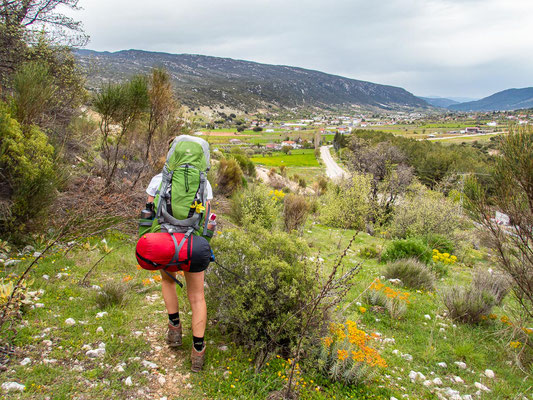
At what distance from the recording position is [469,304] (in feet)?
16.3

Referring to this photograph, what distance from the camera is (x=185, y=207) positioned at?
8.90 feet

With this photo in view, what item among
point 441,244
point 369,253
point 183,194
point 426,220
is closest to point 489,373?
point 183,194

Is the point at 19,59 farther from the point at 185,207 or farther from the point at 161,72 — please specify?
the point at 185,207

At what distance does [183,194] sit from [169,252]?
53cm

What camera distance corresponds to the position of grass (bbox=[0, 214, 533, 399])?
8.51 feet

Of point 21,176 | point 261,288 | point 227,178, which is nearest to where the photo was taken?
point 261,288

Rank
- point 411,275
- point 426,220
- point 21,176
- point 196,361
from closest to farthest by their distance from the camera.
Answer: point 196,361 < point 21,176 < point 411,275 < point 426,220

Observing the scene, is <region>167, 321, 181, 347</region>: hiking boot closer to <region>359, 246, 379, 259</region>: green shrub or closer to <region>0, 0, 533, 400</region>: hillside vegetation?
<region>0, 0, 533, 400</region>: hillside vegetation

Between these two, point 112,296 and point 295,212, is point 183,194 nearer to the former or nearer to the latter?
point 112,296

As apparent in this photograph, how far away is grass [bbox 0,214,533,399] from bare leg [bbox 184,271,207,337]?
16.5 inches

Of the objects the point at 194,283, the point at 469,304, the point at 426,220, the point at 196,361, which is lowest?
the point at 426,220

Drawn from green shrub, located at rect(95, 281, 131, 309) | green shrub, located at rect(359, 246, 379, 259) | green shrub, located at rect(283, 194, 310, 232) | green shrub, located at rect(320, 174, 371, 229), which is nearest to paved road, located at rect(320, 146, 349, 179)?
green shrub, located at rect(320, 174, 371, 229)

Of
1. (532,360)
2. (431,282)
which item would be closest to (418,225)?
(431,282)

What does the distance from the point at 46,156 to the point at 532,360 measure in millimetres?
A: 8376
